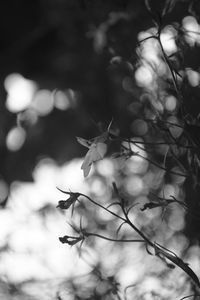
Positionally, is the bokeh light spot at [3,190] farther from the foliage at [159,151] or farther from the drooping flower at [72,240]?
the drooping flower at [72,240]

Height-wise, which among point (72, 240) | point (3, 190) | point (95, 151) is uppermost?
point (95, 151)

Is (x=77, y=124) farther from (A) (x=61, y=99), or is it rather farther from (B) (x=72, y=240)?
(B) (x=72, y=240)

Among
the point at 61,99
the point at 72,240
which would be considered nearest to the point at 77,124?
the point at 61,99

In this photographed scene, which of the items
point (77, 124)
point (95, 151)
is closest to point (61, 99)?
point (77, 124)

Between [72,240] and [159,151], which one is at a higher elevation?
[72,240]

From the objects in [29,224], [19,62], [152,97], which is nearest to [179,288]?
[152,97]

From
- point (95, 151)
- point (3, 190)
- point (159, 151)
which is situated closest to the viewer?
point (95, 151)

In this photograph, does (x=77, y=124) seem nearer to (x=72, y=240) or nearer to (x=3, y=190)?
(x=3, y=190)

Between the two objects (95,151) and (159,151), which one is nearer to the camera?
(95,151)

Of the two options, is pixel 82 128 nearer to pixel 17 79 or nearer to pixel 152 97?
pixel 17 79

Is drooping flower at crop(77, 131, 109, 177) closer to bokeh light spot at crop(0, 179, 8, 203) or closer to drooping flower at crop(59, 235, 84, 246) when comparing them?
drooping flower at crop(59, 235, 84, 246)

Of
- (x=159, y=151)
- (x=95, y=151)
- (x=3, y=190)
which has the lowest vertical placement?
(x=3, y=190)

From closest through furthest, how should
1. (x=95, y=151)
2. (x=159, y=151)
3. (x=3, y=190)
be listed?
(x=95, y=151) < (x=159, y=151) < (x=3, y=190)
